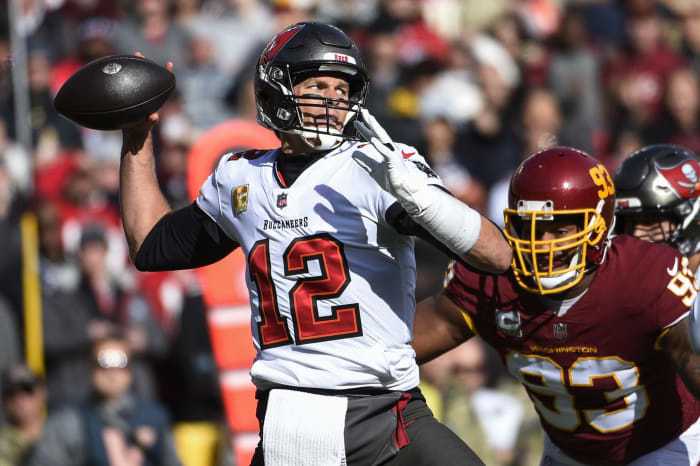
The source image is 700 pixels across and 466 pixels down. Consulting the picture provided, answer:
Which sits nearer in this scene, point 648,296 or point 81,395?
point 648,296

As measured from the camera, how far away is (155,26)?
9.45m

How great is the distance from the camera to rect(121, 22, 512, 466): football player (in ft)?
10.3

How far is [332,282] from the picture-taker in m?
3.19

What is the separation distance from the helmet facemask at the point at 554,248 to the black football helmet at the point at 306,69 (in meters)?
0.71

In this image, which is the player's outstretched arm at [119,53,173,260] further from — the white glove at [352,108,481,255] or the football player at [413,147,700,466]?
the football player at [413,147,700,466]

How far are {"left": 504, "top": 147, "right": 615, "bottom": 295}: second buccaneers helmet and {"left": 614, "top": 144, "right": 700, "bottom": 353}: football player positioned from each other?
0.61m

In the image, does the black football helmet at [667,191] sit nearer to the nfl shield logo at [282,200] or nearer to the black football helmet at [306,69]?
the black football helmet at [306,69]

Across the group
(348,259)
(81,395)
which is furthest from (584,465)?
(81,395)

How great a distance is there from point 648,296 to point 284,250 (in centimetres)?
127

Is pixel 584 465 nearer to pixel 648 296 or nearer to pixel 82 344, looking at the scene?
pixel 648 296

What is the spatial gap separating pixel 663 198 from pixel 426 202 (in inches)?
66.7

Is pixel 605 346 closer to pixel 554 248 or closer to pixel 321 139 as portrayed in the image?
pixel 554 248

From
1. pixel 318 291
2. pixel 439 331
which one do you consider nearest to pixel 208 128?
pixel 439 331

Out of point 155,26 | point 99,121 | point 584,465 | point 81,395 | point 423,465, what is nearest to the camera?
point 423,465
